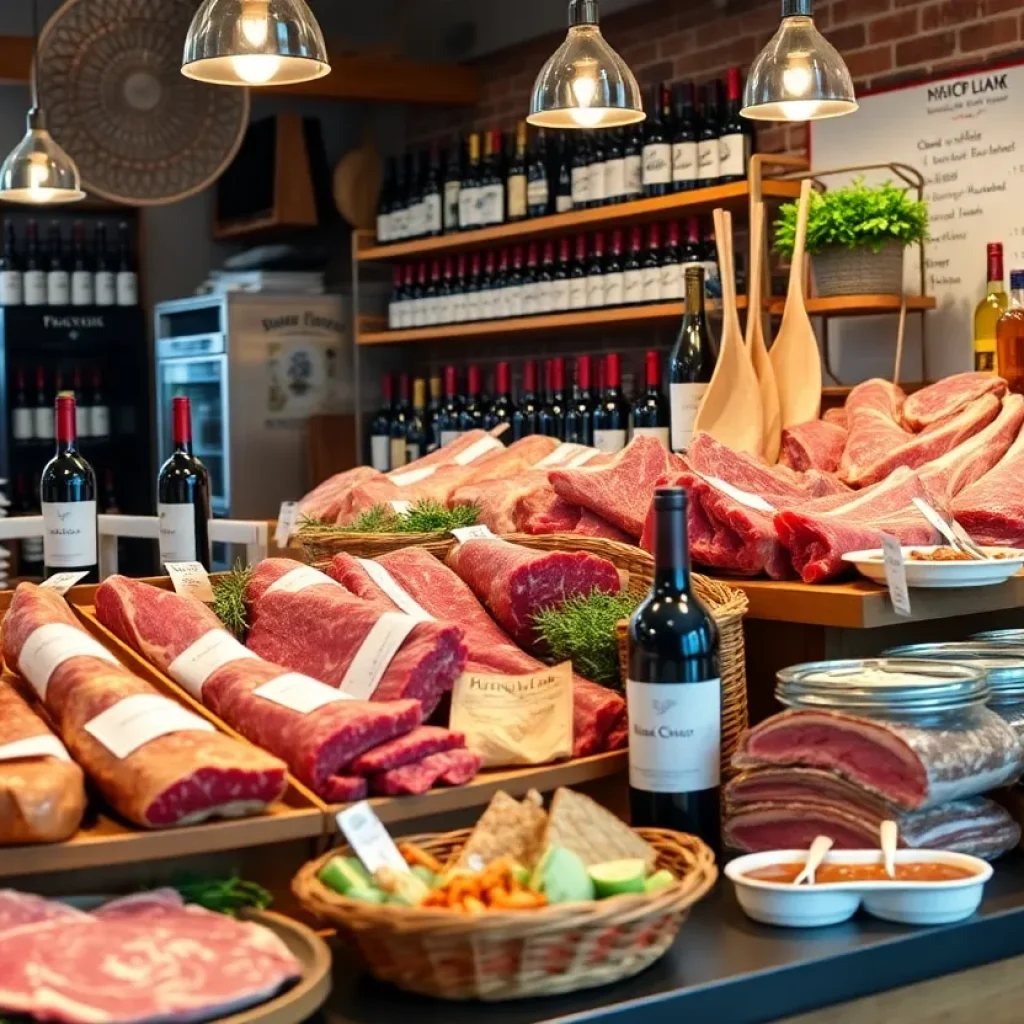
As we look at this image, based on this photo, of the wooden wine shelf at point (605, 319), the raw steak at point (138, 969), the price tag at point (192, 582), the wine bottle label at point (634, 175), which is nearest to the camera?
the raw steak at point (138, 969)

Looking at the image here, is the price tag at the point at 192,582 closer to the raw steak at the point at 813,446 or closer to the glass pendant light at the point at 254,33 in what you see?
the glass pendant light at the point at 254,33

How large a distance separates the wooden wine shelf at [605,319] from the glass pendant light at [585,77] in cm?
129

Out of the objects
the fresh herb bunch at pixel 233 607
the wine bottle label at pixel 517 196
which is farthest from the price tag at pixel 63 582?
the wine bottle label at pixel 517 196

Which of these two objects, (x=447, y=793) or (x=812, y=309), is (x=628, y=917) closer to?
(x=447, y=793)

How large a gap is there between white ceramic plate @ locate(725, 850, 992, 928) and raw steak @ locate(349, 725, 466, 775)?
0.33 m

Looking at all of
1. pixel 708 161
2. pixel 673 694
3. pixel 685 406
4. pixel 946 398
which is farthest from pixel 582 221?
pixel 673 694

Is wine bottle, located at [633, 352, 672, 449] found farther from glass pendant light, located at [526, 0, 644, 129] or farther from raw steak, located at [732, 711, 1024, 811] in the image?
raw steak, located at [732, 711, 1024, 811]

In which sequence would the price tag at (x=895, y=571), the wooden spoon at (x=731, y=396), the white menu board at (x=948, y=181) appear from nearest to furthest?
1. the price tag at (x=895, y=571)
2. the wooden spoon at (x=731, y=396)
3. the white menu board at (x=948, y=181)

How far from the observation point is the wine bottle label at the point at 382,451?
21.0 ft

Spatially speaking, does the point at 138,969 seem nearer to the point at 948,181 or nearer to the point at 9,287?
the point at 948,181

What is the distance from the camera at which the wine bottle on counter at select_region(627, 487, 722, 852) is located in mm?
1770

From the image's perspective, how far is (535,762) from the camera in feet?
6.15

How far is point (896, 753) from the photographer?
177cm

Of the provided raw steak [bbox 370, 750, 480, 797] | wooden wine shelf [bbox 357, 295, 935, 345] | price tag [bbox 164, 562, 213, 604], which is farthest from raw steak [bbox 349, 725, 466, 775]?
wooden wine shelf [bbox 357, 295, 935, 345]
